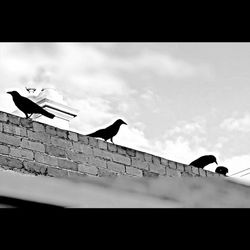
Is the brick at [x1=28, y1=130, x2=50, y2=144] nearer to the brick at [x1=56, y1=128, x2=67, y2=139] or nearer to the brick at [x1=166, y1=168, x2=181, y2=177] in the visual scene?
the brick at [x1=56, y1=128, x2=67, y2=139]

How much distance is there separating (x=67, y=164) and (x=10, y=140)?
1.00 meters

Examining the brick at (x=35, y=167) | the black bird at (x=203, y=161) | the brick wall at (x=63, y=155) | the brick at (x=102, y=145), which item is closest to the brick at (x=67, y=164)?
the brick wall at (x=63, y=155)

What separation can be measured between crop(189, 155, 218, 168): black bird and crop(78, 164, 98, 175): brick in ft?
10.0

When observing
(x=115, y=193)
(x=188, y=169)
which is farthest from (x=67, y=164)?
(x=115, y=193)

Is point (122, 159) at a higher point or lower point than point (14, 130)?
higher

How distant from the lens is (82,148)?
8.57m

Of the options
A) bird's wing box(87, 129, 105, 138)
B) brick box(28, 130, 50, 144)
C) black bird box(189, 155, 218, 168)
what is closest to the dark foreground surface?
brick box(28, 130, 50, 144)

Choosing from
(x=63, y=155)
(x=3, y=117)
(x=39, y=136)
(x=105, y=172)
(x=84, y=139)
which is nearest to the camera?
(x=3, y=117)

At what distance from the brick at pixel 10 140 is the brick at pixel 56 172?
1.87 feet

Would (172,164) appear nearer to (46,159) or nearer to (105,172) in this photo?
(105,172)
